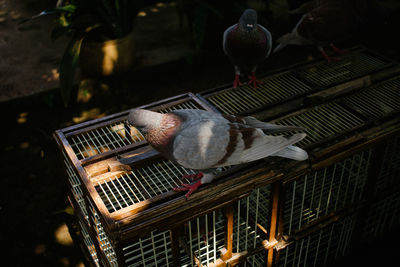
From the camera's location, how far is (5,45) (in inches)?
208

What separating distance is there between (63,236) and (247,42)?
1992 mm

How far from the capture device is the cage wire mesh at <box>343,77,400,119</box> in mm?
2213

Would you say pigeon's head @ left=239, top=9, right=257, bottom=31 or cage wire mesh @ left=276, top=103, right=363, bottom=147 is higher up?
pigeon's head @ left=239, top=9, right=257, bottom=31

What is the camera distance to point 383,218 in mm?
2770

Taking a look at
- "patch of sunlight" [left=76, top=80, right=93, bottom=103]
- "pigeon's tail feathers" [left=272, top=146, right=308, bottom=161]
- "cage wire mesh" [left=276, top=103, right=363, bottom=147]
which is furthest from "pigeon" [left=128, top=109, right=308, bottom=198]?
"patch of sunlight" [left=76, top=80, right=93, bottom=103]

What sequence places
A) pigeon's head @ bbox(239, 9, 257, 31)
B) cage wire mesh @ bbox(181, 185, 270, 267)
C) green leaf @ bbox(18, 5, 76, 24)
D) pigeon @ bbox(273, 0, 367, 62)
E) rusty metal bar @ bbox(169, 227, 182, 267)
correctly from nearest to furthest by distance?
rusty metal bar @ bbox(169, 227, 182, 267) → cage wire mesh @ bbox(181, 185, 270, 267) → pigeon's head @ bbox(239, 9, 257, 31) → pigeon @ bbox(273, 0, 367, 62) → green leaf @ bbox(18, 5, 76, 24)

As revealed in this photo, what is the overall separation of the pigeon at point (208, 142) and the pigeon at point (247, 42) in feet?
2.98

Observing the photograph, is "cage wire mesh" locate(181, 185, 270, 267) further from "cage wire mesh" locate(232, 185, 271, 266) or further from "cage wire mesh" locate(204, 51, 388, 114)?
"cage wire mesh" locate(204, 51, 388, 114)

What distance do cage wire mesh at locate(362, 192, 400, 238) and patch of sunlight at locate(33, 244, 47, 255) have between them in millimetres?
2239

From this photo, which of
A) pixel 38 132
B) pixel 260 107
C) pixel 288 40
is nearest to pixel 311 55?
pixel 288 40

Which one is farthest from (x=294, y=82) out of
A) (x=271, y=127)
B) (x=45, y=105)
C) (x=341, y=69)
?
(x=45, y=105)

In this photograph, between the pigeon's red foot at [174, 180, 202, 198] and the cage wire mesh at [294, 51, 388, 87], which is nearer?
the pigeon's red foot at [174, 180, 202, 198]

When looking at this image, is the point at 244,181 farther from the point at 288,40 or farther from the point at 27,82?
the point at 27,82

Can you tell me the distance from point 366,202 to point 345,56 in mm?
1137
